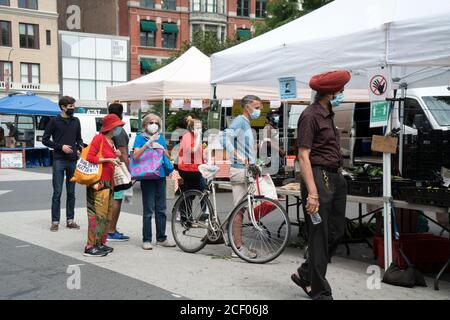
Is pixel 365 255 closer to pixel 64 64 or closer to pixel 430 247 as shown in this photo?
pixel 430 247

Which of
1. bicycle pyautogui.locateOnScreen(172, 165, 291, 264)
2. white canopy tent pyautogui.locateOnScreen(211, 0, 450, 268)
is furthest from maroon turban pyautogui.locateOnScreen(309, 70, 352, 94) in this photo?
bicycle pyautogui.locateOnScreen(172, 165, 291, 264)

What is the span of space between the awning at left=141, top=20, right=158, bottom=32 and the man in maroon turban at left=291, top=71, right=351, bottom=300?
193 feet

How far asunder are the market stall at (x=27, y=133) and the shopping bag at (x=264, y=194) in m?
19.6

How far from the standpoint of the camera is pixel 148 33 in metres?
62.4

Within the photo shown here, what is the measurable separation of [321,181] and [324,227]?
1.30ft

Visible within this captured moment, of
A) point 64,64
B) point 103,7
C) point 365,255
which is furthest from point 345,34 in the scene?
point 103,7

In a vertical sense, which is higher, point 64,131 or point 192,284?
point 64,131

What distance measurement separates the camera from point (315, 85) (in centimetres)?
496

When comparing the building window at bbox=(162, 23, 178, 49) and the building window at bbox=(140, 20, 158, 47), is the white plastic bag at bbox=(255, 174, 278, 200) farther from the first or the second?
the building window at bbox=(162, 23, 178, 49)

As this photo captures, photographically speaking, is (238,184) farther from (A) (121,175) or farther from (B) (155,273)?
(A) (121,175)

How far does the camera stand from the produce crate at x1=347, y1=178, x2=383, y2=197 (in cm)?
628

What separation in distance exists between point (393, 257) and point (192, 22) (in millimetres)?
59081

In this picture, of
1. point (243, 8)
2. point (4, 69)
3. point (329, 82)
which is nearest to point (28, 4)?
point (4, 69)

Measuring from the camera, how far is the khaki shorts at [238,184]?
22.3ft
